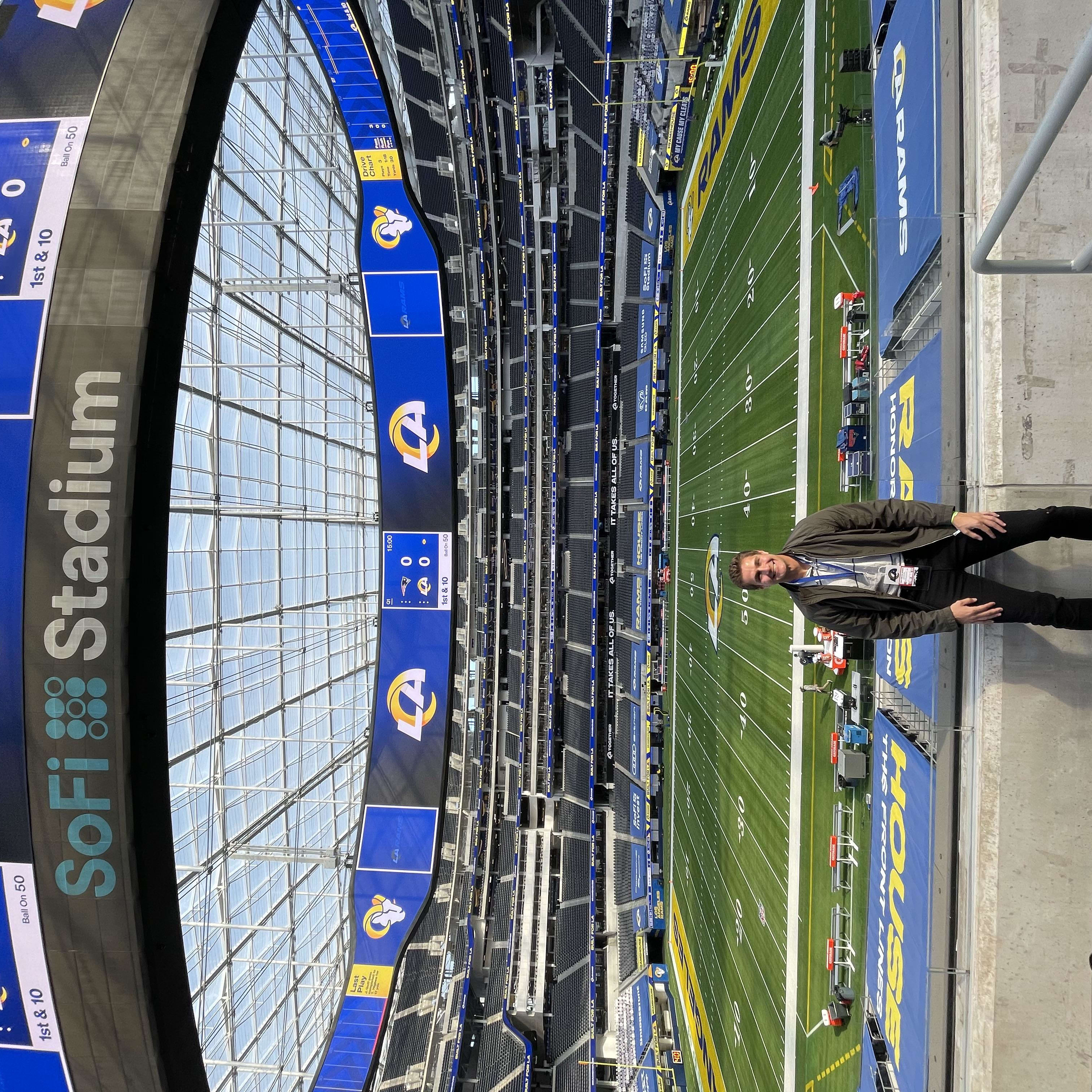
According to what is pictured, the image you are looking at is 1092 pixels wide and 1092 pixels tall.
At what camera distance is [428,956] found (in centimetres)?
1558

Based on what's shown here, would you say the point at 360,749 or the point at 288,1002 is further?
the point at 360,749

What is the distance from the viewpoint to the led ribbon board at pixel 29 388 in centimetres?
441

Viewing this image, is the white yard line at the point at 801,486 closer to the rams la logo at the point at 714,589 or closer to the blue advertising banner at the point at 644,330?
the rams la logo at the point at 714,589

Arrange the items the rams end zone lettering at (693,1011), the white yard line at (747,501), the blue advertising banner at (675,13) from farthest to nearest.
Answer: the blue advertising banner at (675,13) → the rams end zone lettering at (693,1011) → the white yard line at (747,501)

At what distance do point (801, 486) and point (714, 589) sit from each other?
4837mm

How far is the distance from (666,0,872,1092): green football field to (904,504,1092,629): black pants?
140 inches

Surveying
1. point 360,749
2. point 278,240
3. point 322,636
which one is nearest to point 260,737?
point 322,636

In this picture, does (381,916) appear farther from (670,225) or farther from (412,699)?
(670,225)

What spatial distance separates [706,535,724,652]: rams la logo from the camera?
40.7 ft

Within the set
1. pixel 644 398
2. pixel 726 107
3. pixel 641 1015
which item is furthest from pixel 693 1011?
pixel 726 107

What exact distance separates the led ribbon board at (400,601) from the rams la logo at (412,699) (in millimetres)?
23

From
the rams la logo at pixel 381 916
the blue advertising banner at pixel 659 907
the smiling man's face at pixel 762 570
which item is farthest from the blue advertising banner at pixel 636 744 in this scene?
the smiling man's face at pixel 762 570

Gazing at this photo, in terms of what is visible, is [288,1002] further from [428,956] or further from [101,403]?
[101,403]

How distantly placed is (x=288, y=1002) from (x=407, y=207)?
16.6 m
